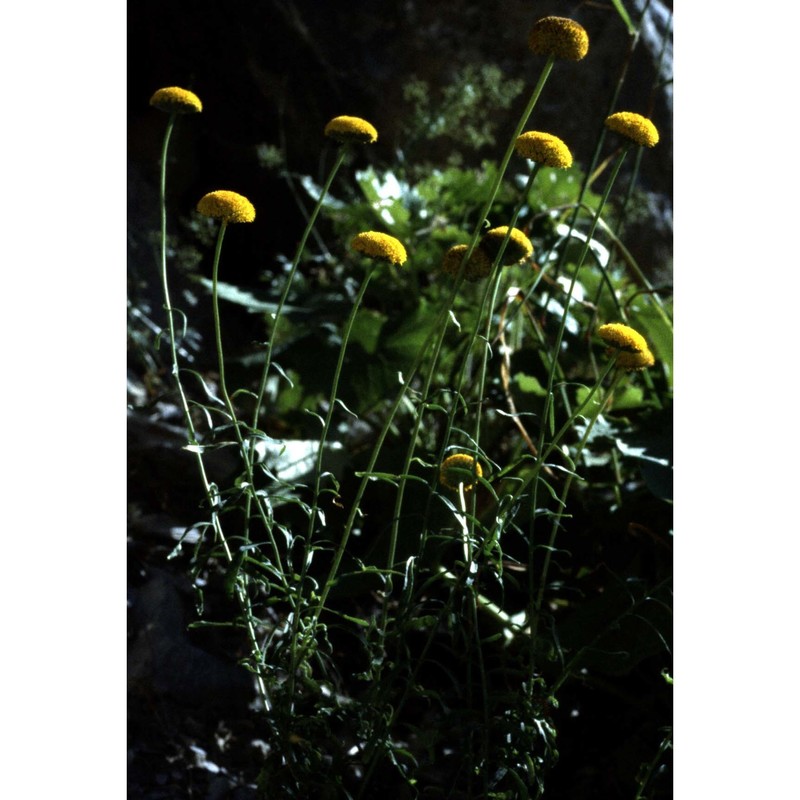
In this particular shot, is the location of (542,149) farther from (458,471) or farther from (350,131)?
(458,471)

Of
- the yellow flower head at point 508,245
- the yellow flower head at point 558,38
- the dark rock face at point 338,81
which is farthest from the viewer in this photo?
the dark rock face at point 338,81

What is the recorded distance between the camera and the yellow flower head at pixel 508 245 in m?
0.69

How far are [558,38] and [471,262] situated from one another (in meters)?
0.17

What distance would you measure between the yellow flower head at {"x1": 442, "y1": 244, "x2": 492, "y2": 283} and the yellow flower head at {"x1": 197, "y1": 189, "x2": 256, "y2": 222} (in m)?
0.15

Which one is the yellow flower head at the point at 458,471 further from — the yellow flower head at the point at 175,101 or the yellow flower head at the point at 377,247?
the yellow flower head at the point at 175,101

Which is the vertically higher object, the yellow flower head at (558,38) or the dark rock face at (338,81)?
the yellow flower head at (558,38)

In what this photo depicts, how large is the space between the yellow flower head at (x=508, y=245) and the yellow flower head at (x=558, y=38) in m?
0.13

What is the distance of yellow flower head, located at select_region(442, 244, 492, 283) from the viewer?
2.28 ft

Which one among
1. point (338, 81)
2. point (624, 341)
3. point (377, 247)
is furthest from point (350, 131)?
point (338, 81)

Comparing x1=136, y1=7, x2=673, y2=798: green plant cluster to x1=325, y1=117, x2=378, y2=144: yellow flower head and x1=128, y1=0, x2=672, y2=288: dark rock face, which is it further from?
x1=128, y1=0, x2=672, y2=288: dark rock face

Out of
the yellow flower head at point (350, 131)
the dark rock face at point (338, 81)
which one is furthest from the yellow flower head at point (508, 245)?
the dark rock face at point (338, 81)
